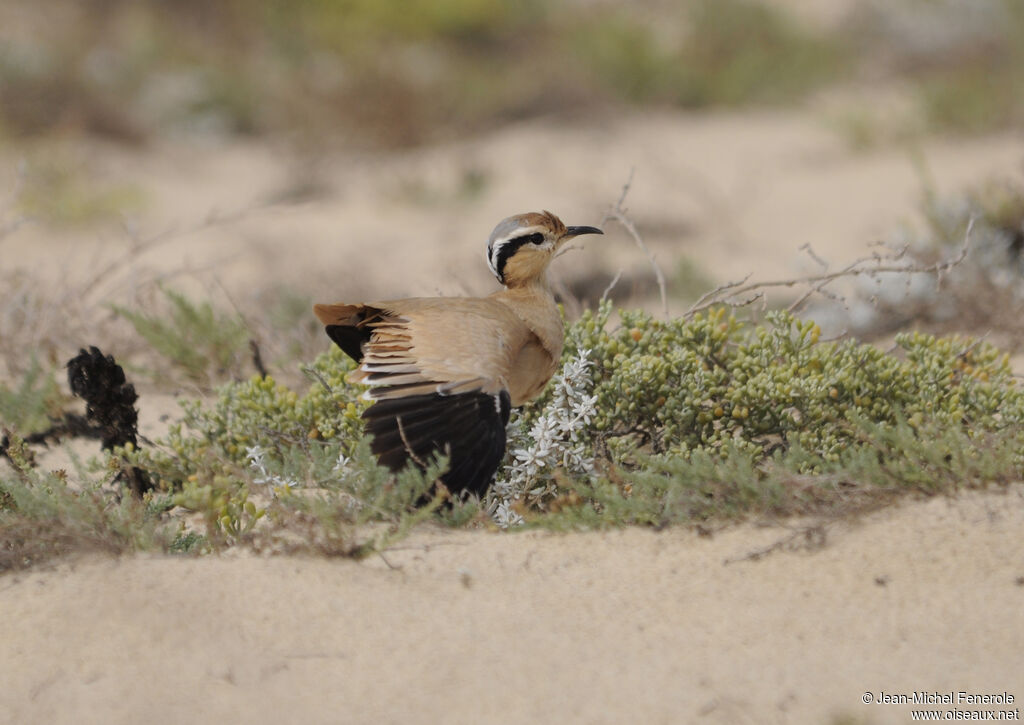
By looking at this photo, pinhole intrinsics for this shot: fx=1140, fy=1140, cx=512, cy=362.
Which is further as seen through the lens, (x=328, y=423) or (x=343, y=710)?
(x=328, y=423)

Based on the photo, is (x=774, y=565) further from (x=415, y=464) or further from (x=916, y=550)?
(x=415, y=464)

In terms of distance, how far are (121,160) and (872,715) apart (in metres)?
9.92

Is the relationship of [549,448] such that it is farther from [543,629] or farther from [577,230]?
[577,230]

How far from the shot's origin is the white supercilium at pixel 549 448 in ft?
12.3

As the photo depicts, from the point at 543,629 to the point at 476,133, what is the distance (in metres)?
8.84

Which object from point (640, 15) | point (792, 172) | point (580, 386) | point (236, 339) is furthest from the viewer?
point (640, 15)

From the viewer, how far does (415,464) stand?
137 inches

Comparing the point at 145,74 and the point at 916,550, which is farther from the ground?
the point at 145,74

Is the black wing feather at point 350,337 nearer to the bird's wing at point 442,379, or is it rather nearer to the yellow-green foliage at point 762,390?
the bird's wing at point 442,379

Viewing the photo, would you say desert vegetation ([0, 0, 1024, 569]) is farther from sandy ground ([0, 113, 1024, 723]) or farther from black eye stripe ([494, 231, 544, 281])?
black eye stripe ([494, 231, 544, 281])

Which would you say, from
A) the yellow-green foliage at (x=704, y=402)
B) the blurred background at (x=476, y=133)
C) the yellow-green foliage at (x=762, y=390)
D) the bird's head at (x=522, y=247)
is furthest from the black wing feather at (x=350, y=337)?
the blurred background at (x=476, y=133)

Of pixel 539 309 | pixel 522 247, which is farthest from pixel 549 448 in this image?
pixel 522 247

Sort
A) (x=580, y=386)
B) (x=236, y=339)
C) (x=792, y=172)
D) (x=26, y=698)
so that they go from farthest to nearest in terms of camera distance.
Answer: (x=792, y=172) → (x=236, y=339) → (x=580, y=386) → (x=26, y=698)

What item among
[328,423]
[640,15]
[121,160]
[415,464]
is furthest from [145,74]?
[415,464]
